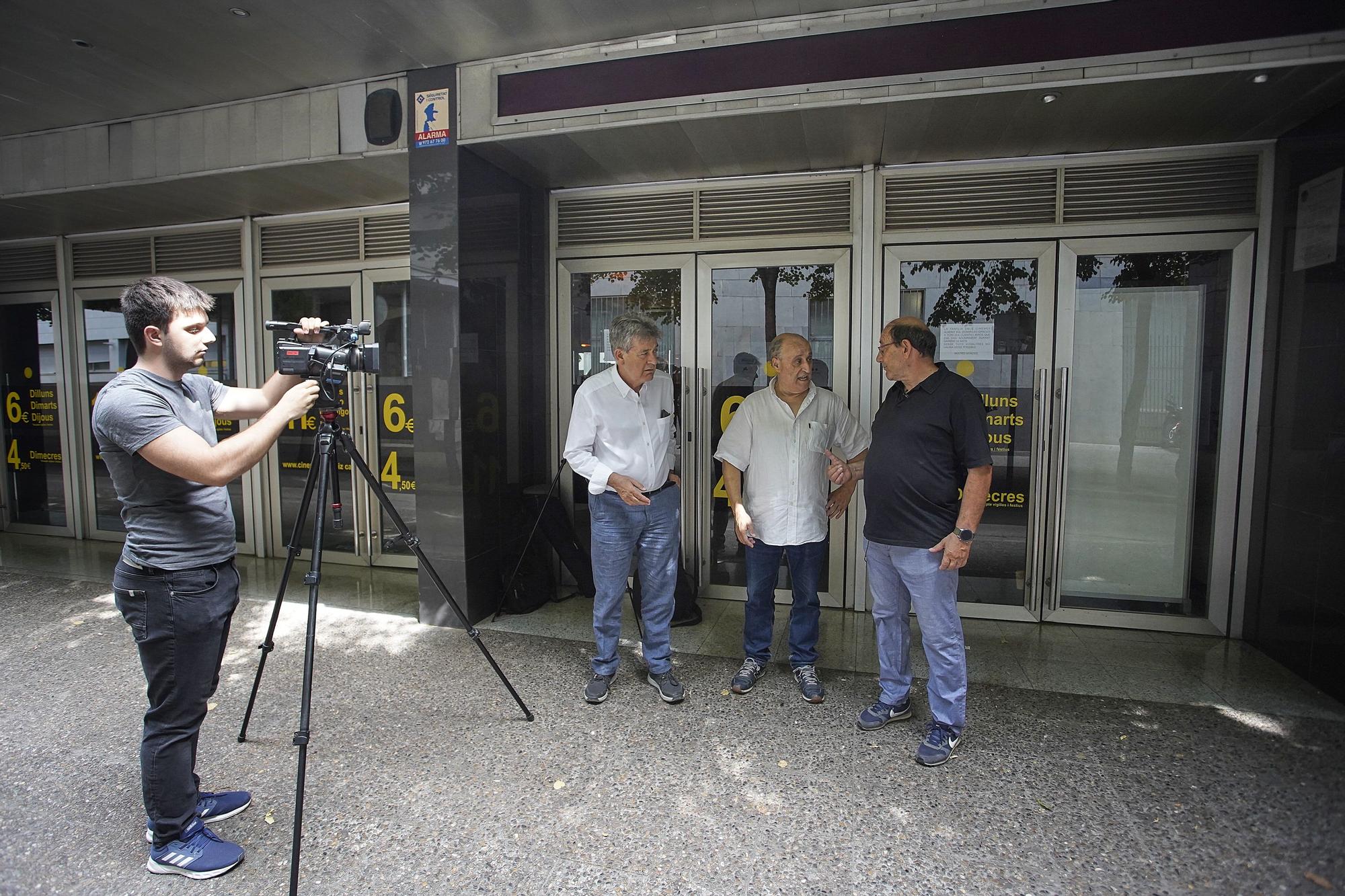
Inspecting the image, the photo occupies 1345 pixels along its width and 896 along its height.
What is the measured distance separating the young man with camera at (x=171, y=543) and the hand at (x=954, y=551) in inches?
92.1

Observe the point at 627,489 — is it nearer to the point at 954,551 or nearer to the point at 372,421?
the point at 954,551

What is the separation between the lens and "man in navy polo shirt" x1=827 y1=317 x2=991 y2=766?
2.78 m

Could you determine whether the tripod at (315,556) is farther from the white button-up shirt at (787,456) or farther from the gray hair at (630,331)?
the white button-up shirt at (787,456)

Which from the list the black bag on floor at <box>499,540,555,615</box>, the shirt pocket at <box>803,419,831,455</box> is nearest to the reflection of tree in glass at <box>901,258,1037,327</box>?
the shirt pocket at <box>803,419,831,455</box>

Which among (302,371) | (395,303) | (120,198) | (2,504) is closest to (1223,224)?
(302,371)

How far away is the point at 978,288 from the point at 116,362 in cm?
715

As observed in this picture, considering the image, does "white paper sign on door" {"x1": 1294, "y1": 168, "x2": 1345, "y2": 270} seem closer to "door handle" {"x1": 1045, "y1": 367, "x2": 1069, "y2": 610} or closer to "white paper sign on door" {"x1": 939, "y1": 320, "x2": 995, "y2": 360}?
"door handle" {"x1": 1045, "y1": 367, "x2": 1069, "y2": 610}

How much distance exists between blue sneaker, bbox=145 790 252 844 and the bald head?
3.02m

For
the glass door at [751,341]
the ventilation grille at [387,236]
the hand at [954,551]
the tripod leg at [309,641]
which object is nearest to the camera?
the tripod leg at [309,641]

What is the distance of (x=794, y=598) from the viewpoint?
11.3ft

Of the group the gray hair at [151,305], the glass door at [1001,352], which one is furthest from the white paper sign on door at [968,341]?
the gray hair at [151,305]

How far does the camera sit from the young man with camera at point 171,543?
2057 millimetres

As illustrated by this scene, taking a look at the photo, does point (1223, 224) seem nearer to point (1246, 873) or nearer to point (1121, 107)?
point (1121, 107)

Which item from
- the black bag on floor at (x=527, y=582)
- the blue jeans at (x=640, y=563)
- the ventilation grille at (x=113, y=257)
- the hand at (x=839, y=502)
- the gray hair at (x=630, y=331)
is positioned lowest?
the black bag on floor at (x=527, y=582)
